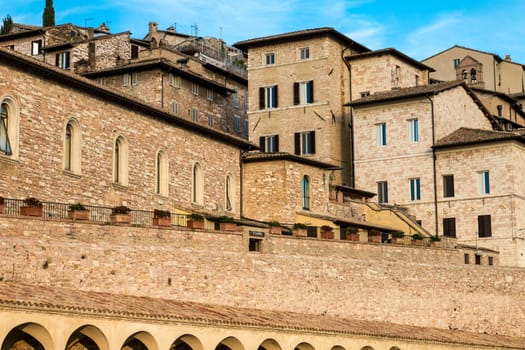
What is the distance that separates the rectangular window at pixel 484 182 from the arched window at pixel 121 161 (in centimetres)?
2421

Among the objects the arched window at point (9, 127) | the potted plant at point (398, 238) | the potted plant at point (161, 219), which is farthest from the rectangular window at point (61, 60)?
the potted plant at point (161, 219)

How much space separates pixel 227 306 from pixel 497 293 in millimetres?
18843

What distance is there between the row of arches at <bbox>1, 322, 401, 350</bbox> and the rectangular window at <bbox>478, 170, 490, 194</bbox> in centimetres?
2756

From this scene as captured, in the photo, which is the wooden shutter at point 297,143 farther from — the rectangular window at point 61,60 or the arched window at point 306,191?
the rectangular window at point 61,60

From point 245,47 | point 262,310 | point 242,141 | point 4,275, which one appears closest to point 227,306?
point 262,310

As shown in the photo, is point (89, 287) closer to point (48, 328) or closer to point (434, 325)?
point (48, 328)

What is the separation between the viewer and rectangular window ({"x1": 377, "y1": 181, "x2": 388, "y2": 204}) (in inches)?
2707

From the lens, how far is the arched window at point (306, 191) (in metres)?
61.4

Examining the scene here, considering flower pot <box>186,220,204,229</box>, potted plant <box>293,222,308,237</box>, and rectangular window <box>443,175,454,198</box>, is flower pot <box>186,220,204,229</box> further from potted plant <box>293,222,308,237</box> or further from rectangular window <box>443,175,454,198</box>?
rectangular window <box>443,175,454,198</box>

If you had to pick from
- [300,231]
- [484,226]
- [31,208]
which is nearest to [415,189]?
[484,226]

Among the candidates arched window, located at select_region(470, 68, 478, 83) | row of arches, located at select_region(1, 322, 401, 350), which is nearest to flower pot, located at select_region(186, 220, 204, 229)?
row of arches, located at select_region(1, 322, 401, 350)

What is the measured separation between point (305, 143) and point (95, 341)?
3936 centimetres

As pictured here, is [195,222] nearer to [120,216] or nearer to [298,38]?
[120,216]

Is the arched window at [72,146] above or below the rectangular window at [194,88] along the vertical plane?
below
